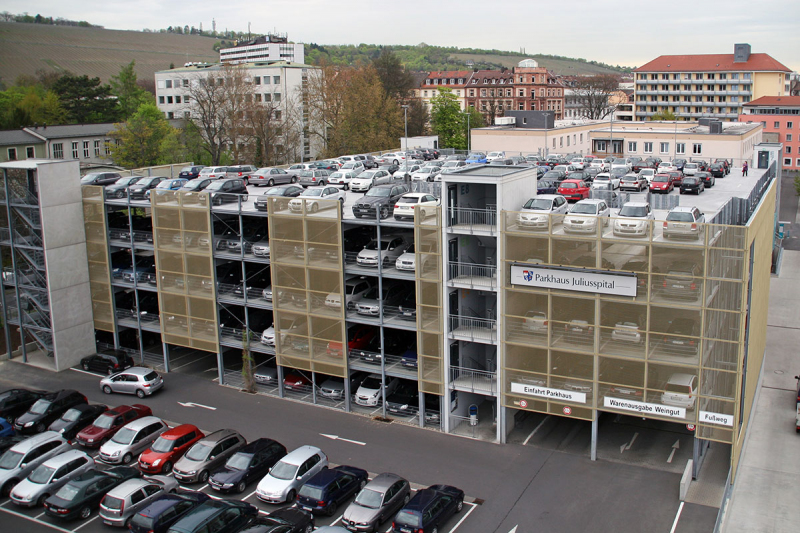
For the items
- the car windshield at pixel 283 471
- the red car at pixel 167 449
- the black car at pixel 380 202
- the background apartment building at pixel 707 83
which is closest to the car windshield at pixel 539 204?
the black car at pixel 380 202

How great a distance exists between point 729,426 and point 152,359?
1113 inches

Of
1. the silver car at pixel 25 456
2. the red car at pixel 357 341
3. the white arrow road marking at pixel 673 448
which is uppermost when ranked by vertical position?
the red car at pixel 357 341

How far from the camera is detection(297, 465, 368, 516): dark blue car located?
77.8 feet

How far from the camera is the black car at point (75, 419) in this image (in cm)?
3029

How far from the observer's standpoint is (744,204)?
29.9 meters

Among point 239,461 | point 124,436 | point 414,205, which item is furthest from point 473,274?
point 124,436

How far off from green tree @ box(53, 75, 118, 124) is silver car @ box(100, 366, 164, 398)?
6883 centimetres

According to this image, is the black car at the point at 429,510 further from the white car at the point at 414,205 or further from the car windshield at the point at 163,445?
the white car at the point at 414,205

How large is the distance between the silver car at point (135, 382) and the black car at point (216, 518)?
12230mm

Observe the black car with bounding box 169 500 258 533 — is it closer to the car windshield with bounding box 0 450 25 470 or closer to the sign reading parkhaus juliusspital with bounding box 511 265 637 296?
the car windshield with bounding box 0 450 25 470

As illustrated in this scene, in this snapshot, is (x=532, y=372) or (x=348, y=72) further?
(x=348, y=72)

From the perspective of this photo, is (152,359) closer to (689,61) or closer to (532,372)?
(532,372)

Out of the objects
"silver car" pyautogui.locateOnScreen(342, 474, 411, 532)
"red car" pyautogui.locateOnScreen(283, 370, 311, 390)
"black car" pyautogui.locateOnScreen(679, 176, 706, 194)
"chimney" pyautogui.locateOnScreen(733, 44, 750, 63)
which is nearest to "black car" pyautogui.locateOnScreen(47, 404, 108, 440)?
"red car" pyautogui.locateOnScreen(283, 370, 311, 390)

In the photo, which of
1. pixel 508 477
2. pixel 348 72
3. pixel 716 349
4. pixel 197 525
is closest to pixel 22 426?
pixel 197 525
